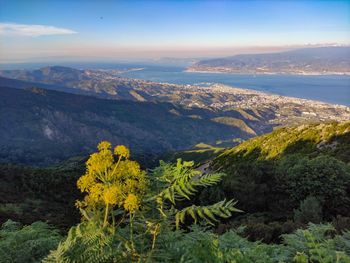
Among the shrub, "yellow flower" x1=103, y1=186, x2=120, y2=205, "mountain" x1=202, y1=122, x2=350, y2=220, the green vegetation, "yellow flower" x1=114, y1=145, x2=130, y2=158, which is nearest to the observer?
"yellow flower" x1=103, y1=186, x2=120, y2=205

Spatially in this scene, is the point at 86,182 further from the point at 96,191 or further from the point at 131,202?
the point at 131,202

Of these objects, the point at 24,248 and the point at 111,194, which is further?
the point at 24,248

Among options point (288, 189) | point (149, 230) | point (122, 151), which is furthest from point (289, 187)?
point (122, 151)

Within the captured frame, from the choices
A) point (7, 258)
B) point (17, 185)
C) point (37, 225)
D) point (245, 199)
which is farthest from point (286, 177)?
point (17, 185)

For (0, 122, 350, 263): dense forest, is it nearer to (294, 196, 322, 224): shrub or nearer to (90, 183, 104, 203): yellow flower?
(90, 183, 104, 203): yellow flower

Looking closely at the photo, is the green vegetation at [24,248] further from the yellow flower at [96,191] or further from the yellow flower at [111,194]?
the yellow flower at [111,194]

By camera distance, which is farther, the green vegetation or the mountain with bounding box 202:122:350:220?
the mountain with bounding box 202:122:350:220

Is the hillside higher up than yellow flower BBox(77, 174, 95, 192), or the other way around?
yellow flower BBox(77, 174, 95, 192)

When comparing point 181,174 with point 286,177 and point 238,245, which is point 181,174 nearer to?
point 238,245

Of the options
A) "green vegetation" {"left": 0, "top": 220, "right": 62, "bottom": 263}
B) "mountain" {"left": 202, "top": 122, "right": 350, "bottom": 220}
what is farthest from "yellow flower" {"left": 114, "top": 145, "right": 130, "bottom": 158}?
"mountain" {"left": 202, "top": 122, "right": 350, "bottom": 220}

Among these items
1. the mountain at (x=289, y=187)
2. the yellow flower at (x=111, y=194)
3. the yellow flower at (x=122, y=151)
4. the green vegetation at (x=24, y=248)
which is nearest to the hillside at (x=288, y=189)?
the mountain at (x=289, y=187)

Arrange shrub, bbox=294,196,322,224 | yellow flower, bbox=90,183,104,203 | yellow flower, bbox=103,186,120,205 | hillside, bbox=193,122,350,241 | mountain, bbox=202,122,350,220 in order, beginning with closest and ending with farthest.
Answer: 1. yellow flower, bbox=103,186,120,205
2. yellow flower, bbox=90,183,104,203
3. shrub, bbox=294,196,322,224
4. hillside, bbox=193,122,350,241
5. mountain, bbox=202,122,350,220
